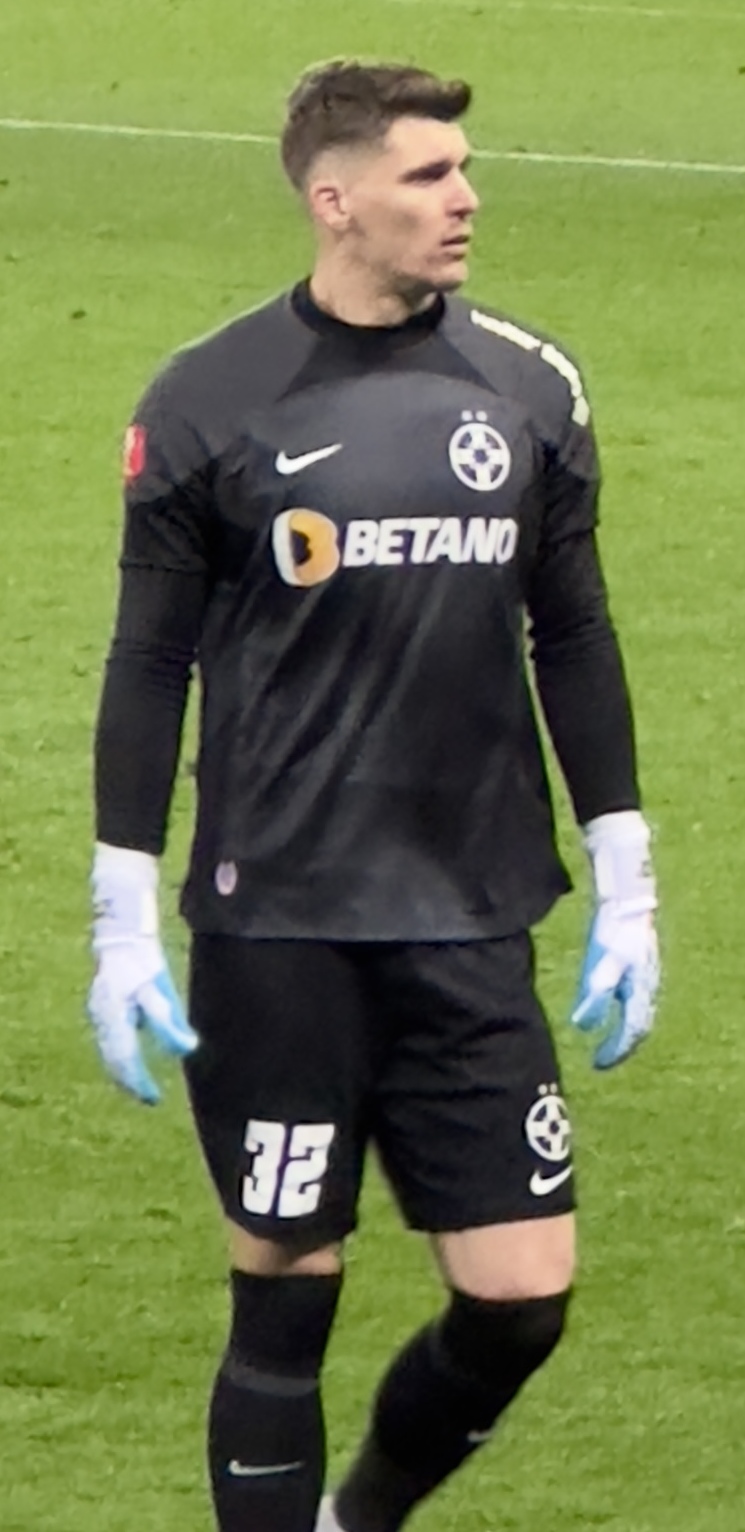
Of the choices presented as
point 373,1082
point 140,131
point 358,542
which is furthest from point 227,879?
point 140,131

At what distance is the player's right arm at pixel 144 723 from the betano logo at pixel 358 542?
0.12 m

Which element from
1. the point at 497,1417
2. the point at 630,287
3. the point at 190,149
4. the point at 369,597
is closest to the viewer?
the point at 369,597

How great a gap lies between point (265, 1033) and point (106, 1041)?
20 cm

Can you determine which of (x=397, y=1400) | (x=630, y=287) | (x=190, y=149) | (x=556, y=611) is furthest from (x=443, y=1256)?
(x=190, y=149)

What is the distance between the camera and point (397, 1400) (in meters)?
4.48

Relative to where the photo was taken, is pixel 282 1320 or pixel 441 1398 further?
pixel 441 1398

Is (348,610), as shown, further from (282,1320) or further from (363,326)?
(282,1320)

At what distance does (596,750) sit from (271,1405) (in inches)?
36.8

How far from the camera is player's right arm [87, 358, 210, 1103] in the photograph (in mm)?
4195

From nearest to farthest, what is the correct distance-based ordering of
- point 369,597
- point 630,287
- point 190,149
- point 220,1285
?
point 369,597 < point 220,1285 < point 630,287 < point 190,149

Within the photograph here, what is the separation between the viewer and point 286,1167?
4250 mm

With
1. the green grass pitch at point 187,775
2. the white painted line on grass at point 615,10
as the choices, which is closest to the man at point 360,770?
the green grass pitch at point 187,775

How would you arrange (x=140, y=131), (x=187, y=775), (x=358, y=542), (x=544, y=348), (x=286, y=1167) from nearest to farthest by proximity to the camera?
1. (x=358, y=542)
2. (x=286, y=1167)
3. (x=544, y=348)
4. (x=187, y=775)
5. (x=140, y=131)

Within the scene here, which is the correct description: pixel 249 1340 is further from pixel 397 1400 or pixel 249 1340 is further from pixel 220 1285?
pixel 220 1285
